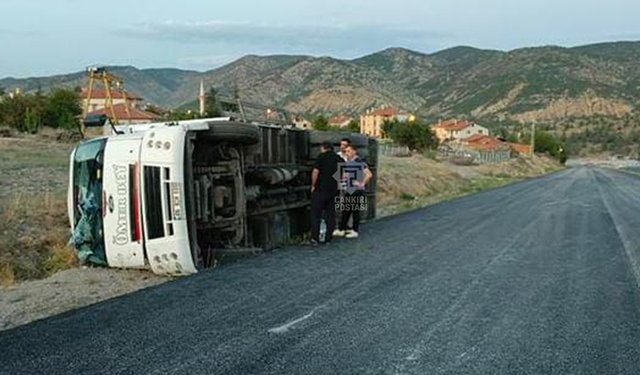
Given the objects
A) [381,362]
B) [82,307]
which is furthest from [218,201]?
[381,362]

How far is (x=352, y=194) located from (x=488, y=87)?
558 feet

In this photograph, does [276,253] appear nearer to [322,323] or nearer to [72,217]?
[72,217]

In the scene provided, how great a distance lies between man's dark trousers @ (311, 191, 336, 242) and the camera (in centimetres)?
1284

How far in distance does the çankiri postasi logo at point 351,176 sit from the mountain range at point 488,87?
454ft

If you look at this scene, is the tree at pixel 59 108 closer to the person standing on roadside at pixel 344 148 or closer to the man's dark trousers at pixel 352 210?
the person standing on roadside at pixel 344 148

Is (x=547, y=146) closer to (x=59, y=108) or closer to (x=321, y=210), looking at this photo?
(x=59, y=108)

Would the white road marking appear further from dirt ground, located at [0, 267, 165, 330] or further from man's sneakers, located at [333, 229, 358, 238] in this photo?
man's sneakers, located at [333, 229, 358, 238]

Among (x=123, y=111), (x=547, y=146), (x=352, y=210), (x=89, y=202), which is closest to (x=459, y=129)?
(x=547, y=146)

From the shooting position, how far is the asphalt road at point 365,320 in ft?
18.8

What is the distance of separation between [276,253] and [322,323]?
4760 mm

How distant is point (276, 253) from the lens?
457 inches

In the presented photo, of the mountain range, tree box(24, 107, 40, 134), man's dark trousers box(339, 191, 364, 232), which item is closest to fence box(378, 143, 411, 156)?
tree box(24, 107, 40, 134)

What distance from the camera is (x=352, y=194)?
14.4 metres

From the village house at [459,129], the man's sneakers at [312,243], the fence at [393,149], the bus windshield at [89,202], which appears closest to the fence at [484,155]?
the fence at [393,149]
